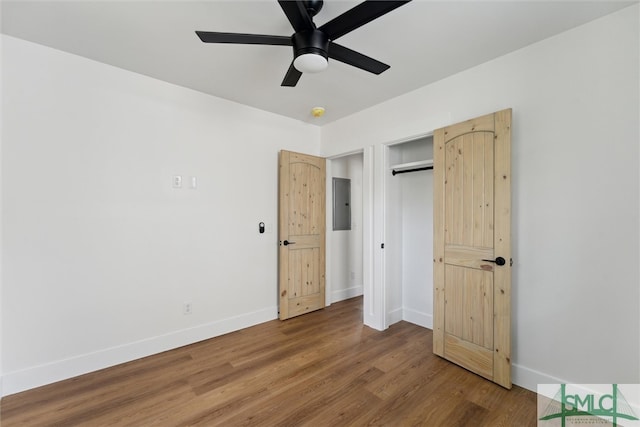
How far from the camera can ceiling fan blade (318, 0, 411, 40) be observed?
1336 millimetres

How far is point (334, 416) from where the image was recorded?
1824 millimetres

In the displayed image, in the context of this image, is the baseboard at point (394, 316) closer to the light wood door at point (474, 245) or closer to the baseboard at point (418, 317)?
the baseboard at point (418, 317)

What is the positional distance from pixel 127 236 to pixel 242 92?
1852mm

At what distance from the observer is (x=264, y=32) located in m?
2.01

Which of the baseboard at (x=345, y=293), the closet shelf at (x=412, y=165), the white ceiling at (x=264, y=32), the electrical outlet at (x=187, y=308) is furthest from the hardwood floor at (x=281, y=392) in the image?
the white ceiling at (x=264, y=32)

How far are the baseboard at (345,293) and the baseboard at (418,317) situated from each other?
110cm

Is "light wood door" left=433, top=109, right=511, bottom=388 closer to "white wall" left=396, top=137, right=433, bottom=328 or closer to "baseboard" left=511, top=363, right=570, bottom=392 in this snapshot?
"baseboard" left=511, top=363, right=570, bottom=392

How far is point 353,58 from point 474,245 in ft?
5.82

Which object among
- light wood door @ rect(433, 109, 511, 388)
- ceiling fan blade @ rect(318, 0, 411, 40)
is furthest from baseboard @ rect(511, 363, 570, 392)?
ceiling fan blade @ rect(318, 0, 411, 40)

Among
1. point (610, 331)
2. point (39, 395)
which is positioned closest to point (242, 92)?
point (39, 395)

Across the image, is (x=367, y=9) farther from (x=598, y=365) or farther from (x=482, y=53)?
(x=598, y=365)

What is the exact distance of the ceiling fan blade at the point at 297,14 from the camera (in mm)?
1386
